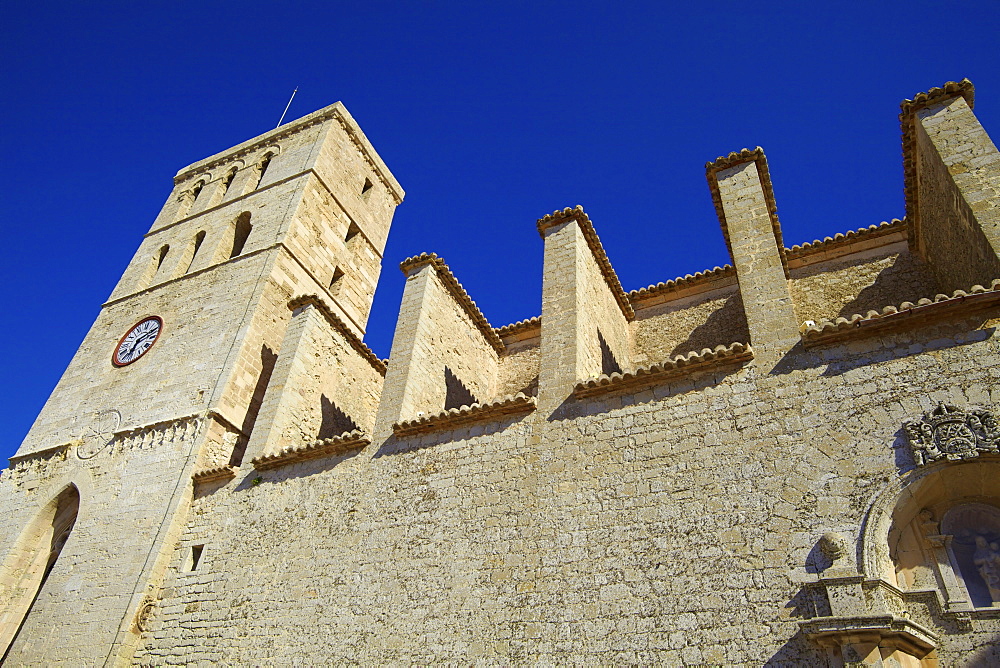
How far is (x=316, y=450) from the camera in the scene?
823cm

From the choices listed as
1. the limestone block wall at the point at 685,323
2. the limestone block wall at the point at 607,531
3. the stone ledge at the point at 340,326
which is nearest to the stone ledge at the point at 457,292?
the stone ledge at the point at 340,326

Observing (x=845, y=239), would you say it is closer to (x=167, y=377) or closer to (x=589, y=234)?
(x=589, y=234)

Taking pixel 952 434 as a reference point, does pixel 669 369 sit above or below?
above

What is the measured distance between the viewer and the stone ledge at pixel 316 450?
26.6 feet

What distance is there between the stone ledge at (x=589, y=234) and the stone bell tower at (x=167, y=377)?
12.9 ft

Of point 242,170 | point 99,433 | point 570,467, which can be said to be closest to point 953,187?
point 570,467

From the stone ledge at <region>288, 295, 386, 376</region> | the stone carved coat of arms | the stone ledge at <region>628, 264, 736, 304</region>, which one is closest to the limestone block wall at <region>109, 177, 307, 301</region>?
the stone ledge at <region>288, 295, 386, 376</region>

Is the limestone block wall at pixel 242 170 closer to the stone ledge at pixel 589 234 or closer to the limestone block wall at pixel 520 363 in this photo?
the limestone block wall at pixel 520 363

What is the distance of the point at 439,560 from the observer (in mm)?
6617

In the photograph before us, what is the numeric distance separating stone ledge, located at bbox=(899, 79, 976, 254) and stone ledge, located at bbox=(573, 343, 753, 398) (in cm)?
362

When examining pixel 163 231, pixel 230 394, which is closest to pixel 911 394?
pixel 230 394

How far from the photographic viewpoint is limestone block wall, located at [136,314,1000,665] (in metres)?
5.33

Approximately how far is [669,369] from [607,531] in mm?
1779

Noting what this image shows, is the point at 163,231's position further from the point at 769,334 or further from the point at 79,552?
the point at 769,334
